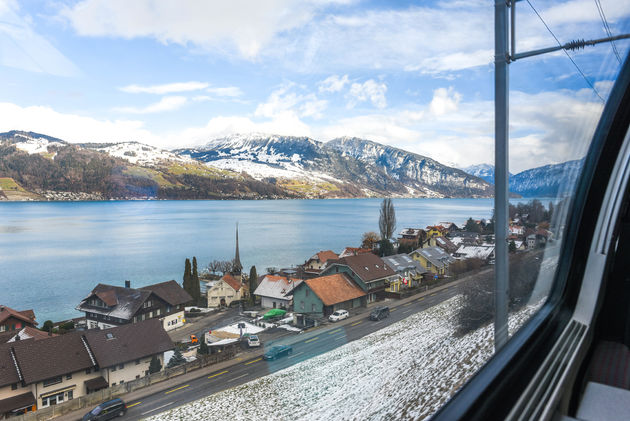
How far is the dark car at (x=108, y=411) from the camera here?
0.54 meters

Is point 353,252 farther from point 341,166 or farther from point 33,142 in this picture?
point 341,166

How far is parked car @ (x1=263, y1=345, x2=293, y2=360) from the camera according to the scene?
0.74 metres

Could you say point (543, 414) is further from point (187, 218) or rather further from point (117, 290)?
point (187, 218)

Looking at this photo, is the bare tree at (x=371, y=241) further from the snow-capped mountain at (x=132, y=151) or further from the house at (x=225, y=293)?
the snow-capped mountain at (x=132, y=151)

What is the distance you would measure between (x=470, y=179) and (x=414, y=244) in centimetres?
38

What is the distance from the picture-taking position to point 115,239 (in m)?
1.21

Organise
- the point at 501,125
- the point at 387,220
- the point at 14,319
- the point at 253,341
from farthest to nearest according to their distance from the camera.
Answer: the point at 387,220 < the point at 501,125 < the point at 253,341 < the point at 14,319

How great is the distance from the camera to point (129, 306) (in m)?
0.75

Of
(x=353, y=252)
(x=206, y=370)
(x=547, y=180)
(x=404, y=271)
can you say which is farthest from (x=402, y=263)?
(x=547, y=180)

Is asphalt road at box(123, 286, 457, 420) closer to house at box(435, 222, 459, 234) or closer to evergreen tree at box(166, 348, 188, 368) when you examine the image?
evergreen tree at box(166, 348, 188, 368)

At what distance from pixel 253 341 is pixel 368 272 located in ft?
1.36

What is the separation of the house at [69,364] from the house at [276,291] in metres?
0.28

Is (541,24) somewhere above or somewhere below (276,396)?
above

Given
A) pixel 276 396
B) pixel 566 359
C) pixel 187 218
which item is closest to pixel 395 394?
pixel 276 396
